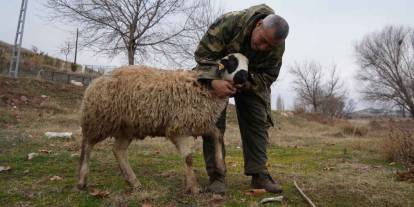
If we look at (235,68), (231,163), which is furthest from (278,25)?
(231,163)

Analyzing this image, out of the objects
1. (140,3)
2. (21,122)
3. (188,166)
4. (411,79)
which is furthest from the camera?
(411,79)

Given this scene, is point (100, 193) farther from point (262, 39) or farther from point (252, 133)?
point (262, 39)

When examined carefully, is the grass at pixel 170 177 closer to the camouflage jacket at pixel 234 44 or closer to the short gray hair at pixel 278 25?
the camouflage jacket at pixel 234 44

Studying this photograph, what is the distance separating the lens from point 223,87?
4621 mm

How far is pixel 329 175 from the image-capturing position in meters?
6.22

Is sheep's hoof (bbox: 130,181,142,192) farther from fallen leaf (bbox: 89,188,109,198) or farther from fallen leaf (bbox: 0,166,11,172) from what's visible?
fallen leaf (bbox: 0,166,11,172)

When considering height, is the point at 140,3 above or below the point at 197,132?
above

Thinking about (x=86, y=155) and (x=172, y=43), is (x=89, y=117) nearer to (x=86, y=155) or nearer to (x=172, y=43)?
(x=86, y=155)

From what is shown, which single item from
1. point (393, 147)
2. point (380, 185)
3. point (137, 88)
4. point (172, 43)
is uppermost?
point (172, 43)

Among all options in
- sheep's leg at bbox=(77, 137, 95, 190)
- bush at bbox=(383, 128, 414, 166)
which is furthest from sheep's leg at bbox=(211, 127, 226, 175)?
bush at bbox=(383, 128, 414, 166)

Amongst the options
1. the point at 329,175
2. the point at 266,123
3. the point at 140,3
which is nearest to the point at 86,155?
the point at 266,123

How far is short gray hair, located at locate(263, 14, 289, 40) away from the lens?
4266 mm

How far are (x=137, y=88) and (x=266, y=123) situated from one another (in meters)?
1.74

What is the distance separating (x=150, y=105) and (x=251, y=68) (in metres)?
1.34
